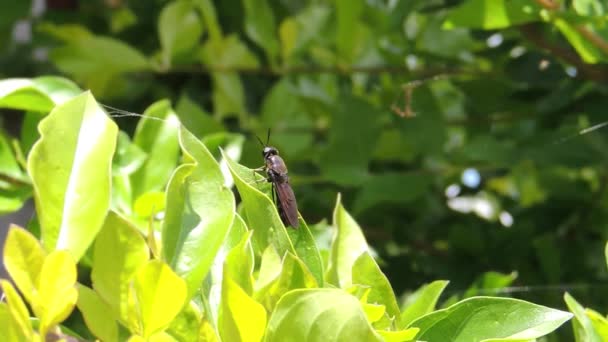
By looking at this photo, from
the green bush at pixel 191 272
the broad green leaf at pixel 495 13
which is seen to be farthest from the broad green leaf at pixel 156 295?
the broad green leaf at pixel 495 13

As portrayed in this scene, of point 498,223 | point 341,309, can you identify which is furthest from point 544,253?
point 341,309

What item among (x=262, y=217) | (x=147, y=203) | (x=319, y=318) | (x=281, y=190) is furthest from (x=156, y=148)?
(x=319, y=318)

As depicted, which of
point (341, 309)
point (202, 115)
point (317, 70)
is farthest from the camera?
point (317, 70)

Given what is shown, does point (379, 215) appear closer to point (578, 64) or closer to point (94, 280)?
point (578, 64)

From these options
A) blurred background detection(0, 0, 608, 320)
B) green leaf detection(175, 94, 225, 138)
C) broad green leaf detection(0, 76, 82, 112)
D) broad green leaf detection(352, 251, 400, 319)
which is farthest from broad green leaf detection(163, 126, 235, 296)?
green leaf detection(175, 94, 225, 138)

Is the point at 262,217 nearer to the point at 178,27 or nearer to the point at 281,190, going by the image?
the point at 281,190

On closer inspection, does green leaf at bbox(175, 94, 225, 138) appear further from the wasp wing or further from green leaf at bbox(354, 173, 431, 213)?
the wasp wing

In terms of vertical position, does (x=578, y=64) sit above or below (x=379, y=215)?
above
